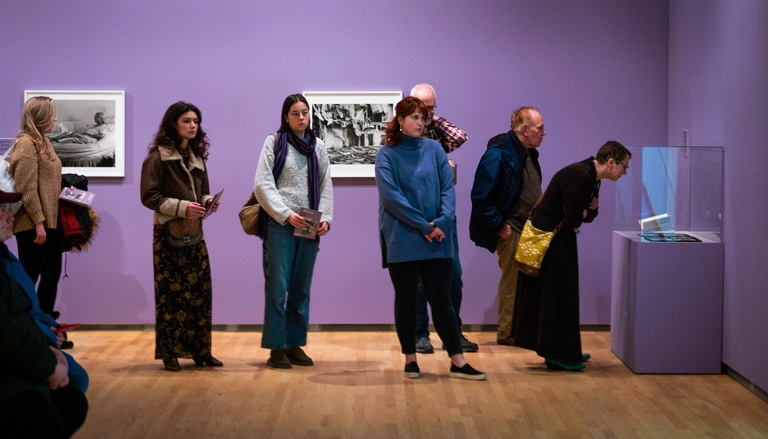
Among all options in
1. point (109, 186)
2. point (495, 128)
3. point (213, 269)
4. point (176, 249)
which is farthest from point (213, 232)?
point (495, 128)

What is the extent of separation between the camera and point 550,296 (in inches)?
244

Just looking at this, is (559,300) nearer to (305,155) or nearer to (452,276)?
(452,276)

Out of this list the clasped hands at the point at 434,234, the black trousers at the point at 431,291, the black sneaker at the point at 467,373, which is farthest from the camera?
the black sneaker at the point at 467,373

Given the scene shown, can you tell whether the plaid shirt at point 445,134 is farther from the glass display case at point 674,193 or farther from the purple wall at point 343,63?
the glass display case at point 674,193

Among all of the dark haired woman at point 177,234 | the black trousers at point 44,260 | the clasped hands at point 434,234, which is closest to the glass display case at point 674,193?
the clasped hands at point 434,234

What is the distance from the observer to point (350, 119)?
25.7ft

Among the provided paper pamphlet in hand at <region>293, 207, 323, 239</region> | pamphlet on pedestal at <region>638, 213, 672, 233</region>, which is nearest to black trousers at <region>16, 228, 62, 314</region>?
paper pamphlet in hand at <region>293, 207, 323, 239</region>

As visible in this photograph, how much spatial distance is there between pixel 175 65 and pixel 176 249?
7.09 feet

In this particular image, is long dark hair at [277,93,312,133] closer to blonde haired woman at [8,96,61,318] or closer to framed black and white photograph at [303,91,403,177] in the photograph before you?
framed black and white photograph at [303,91,403,177]

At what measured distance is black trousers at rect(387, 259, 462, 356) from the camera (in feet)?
19.5

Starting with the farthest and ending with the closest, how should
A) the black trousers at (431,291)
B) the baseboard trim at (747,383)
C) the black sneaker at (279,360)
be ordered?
the black sneaker at (279,360), the black trousers at (431,291), the baseboard trim at (747,383)

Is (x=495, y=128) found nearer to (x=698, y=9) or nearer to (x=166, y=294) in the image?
(x=698, y=9)

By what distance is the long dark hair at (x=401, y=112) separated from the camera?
237 inches

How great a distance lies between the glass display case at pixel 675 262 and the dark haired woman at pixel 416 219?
1127 mm
